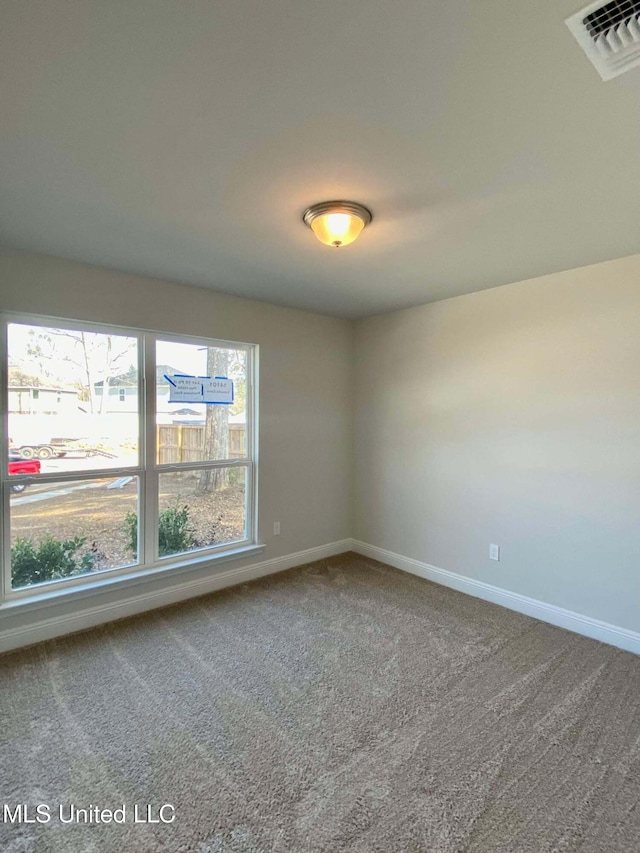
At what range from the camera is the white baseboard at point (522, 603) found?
107 inches

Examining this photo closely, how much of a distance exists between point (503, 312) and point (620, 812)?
2.90 m

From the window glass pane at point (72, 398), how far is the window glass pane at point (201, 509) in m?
0.43

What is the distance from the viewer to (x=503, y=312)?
3.27 meters

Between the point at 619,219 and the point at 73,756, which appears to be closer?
the point at 73,756

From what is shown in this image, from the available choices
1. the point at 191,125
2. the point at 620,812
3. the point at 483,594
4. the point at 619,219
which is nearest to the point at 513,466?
the point at 483,594

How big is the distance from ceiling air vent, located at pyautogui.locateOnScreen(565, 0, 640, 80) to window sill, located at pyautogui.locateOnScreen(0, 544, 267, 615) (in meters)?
3.56

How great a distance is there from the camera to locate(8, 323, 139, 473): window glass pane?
8.96 feet

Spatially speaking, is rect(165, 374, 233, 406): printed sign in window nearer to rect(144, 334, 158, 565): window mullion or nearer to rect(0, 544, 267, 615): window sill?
rect(144, 334, 158, 565): window mullion

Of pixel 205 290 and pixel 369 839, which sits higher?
pixel 205 290

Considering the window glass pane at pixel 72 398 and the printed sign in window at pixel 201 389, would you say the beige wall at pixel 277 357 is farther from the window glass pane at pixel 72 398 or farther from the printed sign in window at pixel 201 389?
the printed sign in window at pixel 201 389

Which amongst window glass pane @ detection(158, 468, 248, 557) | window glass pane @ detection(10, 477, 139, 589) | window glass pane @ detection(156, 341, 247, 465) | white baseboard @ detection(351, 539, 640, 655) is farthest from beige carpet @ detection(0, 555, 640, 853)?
window glass pane @ detection(156, 341, 247, 465)

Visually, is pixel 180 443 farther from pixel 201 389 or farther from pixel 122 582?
pixel 122 582

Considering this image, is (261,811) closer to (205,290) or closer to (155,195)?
(155,195)

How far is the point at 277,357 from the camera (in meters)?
3.89
